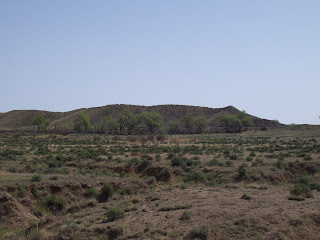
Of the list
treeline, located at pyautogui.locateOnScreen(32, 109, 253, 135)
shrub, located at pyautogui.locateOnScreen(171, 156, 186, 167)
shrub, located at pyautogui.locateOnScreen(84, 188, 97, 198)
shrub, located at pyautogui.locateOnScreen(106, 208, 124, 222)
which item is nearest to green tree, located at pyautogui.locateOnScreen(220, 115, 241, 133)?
treeline, located at pyautogui.locateOnScreen(32, 109, 253, 135)

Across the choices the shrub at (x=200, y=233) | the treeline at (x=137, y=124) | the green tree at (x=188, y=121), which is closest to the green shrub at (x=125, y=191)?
the shrub at (x=200, y=233)

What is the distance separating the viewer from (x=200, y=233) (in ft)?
33.3

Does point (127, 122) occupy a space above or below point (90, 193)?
above

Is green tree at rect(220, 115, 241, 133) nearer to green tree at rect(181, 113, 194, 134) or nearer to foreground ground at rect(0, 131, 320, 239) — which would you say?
green tree at rect(181, 113, 194, 134)

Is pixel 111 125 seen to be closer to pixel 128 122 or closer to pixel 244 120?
pixel 128 122

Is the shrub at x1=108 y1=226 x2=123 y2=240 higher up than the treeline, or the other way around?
the treeline

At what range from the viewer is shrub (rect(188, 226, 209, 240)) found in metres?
10.1

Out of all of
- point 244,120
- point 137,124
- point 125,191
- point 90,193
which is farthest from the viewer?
point 244,120

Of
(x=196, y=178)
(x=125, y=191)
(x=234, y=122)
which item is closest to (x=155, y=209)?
(x=125, y=191)

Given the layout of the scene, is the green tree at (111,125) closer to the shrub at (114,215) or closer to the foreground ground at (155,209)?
the foreground ground at (155,209)

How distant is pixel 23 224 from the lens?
14.4 meters

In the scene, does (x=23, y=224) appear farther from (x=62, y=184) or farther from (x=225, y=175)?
(x=225, y=175)

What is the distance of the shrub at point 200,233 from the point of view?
1008cm

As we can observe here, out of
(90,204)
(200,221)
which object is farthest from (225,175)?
(200,221)
